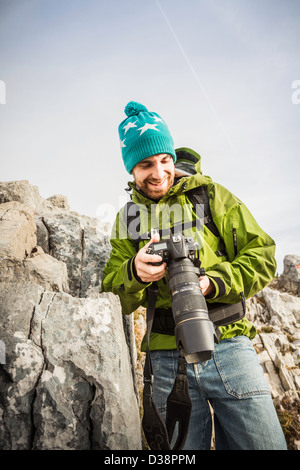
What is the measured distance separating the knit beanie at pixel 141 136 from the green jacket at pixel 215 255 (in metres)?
0.49

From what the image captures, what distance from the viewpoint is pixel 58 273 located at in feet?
10.6

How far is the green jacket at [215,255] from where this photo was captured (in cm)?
297

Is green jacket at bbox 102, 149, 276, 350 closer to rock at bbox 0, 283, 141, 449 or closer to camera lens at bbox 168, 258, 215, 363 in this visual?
camera lens at bbox 168, 258, 215, 363

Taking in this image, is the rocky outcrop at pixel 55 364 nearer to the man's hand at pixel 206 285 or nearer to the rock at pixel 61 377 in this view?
the rock at pixel 61 377

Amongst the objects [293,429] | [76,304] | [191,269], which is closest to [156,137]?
[191,269]

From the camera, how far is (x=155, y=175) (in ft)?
11.8

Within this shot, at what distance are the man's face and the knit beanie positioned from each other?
0.31 ft

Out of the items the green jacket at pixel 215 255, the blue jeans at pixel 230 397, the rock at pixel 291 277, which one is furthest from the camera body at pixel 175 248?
the rock at pixel 291 277

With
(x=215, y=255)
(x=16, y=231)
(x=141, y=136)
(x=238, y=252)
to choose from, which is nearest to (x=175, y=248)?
(x=215, y=255)

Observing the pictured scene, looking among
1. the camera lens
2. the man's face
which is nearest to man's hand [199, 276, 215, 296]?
the camera lens

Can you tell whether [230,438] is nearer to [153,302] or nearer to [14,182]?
[153,302]

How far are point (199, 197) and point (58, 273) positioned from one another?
2272 millimetres

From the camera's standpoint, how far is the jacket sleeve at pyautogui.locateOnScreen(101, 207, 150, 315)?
9.68 ft

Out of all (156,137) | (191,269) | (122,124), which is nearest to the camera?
(191,269)
